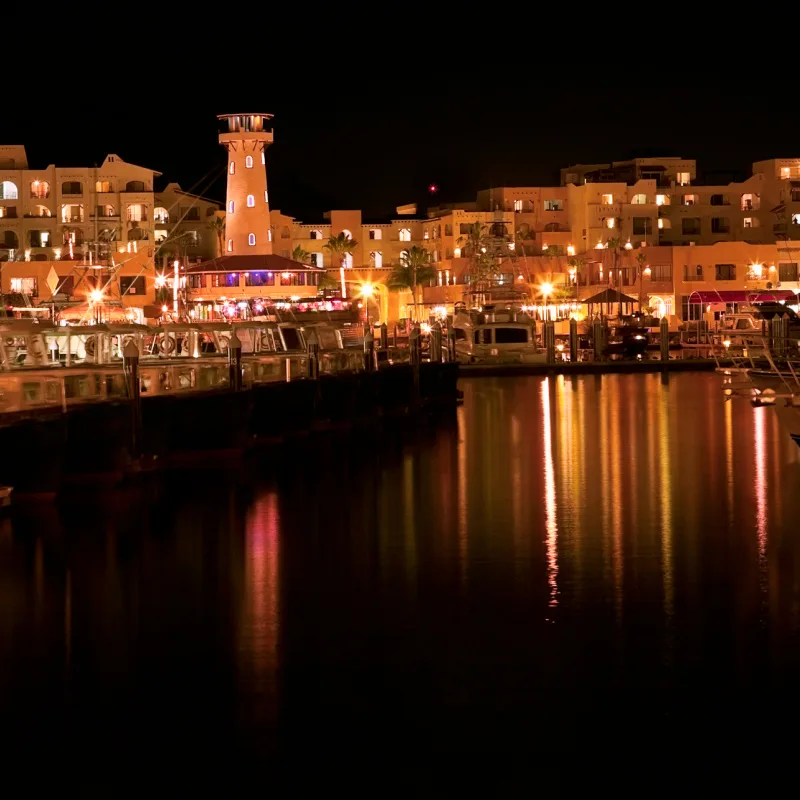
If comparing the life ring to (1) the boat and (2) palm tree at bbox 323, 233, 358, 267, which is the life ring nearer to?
(1) the boat

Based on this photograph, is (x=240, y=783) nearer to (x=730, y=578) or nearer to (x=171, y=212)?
(x=730, y=578)

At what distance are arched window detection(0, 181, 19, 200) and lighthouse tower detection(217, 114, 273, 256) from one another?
68.2 ft

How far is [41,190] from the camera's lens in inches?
4038

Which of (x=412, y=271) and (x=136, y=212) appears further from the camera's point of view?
(x=412, y=271)

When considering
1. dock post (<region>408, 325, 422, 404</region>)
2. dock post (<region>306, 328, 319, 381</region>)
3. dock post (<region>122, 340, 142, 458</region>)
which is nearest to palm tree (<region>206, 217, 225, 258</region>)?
dock post (<region>408, 325, 422, 404</region>)

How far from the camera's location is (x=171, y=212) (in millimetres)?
106062

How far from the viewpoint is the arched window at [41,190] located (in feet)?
336

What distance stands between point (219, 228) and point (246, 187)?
22.2 meters

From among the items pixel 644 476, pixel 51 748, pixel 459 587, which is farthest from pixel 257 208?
pixel 51 748

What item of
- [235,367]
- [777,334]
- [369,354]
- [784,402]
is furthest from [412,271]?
[784,402]

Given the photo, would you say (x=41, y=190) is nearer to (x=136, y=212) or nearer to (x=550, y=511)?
(x=136, y=212)

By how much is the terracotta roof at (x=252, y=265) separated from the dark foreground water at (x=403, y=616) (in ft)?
178

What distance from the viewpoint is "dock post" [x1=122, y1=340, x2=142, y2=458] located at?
25797 millimetres

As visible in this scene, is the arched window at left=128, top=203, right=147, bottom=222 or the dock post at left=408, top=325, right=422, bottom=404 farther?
the arched window at left=128, top=203, right=147, bottom=222
